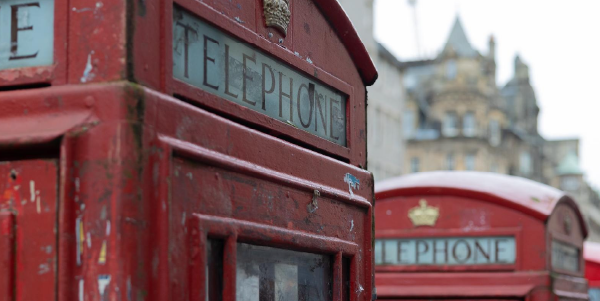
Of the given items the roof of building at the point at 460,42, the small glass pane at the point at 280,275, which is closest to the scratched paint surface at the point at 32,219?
the small glass pane at the point at 280,275

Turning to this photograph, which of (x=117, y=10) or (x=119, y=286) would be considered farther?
(x=117, y=10)

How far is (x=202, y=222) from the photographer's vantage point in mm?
2023

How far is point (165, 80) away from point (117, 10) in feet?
0.69

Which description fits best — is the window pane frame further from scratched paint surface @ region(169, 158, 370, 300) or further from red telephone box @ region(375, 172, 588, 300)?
red telephone box @ region(375, 172, 588, 300)

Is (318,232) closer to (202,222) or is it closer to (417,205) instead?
(202,222)

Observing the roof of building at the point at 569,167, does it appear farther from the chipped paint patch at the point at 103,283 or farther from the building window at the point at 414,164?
the chipped paint patch at the point at 103,283

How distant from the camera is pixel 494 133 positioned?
171 ft

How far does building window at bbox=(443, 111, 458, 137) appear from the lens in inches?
1951

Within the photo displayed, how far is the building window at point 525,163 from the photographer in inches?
2245

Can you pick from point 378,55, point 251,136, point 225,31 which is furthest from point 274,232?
point 378,55

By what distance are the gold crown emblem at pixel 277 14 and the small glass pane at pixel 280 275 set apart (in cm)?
66

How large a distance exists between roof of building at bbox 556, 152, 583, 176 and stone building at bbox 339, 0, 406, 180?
24.7 m

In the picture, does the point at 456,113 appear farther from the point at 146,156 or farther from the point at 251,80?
the point at 146,156

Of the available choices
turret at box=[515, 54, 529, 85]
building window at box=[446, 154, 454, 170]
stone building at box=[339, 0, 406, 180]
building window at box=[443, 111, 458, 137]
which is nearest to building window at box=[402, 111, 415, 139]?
building window at box=[443, 111, 458, 137]
